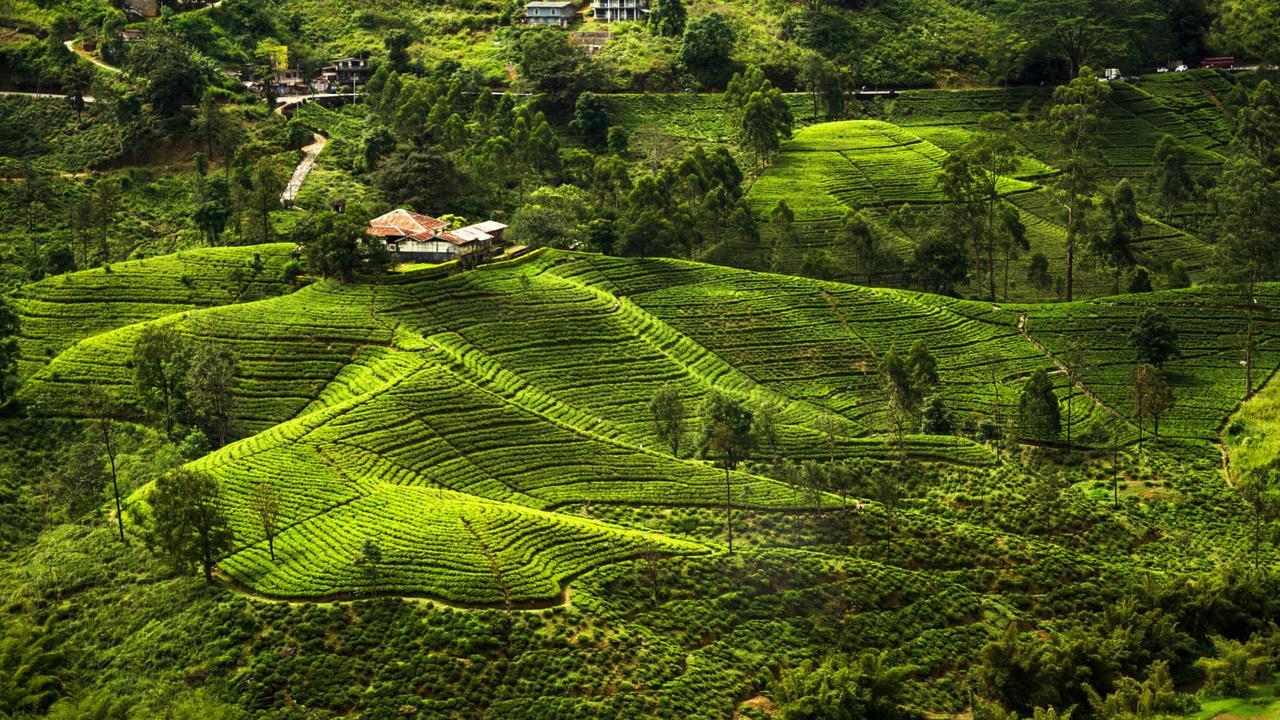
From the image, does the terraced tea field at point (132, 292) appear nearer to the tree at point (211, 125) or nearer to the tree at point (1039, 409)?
the tree at point (211, 125)

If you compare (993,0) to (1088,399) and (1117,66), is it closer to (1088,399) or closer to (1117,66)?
(1117,66)

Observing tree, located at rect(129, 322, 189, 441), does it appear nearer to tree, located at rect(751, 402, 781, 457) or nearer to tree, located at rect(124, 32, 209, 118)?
tree, located at rect(751, 402, 781, 457)

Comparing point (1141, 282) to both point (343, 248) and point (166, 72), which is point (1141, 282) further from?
point (166, 72)

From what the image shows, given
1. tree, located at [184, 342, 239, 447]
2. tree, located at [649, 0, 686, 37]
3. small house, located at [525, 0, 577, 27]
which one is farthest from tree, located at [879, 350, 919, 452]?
small house, located at [525, 0, 577, 27]

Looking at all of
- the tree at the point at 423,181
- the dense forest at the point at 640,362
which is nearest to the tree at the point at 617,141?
the dense forest at the point at 640,362

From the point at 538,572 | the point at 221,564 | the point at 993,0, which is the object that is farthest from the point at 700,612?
the point at 993,0

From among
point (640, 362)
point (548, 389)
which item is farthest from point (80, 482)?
point (640, 362)

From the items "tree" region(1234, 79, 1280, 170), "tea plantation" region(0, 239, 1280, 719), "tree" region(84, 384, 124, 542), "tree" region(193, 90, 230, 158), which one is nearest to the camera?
"tea plantation" region(0, 239, 1280, 719)

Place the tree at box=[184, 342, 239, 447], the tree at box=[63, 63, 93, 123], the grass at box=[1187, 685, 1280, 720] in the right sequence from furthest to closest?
the tree at box=[63, 63, 93, 123] → the tree at box=[184, 342, 239, 447] → the grass at box=[1187, 685, 1280, 720]
